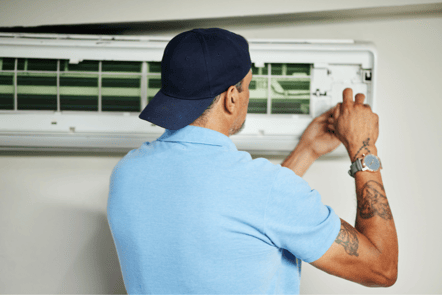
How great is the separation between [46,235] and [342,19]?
1227 millimetres

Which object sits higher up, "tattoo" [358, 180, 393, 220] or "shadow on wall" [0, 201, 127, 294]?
"tattoo" [358, 180, 393, 220]

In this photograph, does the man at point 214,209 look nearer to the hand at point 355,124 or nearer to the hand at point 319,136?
the hand at point 355,124

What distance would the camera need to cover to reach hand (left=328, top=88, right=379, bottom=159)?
82cm

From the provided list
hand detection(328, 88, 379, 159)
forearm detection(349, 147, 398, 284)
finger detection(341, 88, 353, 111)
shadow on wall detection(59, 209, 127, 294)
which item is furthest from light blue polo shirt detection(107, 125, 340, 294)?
shadow on wall detection(59, 209, 127, 294)

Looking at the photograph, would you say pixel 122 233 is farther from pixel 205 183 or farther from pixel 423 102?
pixel 423 102

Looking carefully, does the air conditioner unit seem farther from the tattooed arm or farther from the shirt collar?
the shirt collar

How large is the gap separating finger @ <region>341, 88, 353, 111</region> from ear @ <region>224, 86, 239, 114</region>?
37 cm

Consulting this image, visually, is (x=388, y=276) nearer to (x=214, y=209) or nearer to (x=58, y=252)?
(x=214, y=209)

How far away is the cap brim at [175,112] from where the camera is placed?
646 mm

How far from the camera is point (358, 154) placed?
81cm

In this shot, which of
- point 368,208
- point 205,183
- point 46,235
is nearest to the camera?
point 205,183

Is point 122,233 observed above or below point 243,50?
below

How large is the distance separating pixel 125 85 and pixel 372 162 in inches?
28.4

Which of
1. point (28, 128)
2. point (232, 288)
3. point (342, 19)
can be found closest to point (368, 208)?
point (232, 288)
